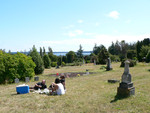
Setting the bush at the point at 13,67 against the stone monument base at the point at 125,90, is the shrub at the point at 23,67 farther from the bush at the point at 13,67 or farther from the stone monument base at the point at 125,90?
the stone monument base at the point at 125,90

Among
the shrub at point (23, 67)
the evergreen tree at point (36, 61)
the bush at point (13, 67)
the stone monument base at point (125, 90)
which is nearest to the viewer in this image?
the stone monument base at point (125, 90)

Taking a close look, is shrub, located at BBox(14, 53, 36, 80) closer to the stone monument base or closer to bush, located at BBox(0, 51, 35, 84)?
bush, located at BBox(0, 51, 35, 84)

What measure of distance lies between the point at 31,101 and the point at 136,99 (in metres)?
5.53

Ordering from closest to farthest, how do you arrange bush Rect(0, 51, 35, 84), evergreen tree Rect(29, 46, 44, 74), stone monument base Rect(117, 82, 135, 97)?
1. stone monument base Rect(117, 82, 135, 97)
2. bush Rect(0, 51, 35, 84)
3. evergreen tree Rect(29, 46, 44, 74)

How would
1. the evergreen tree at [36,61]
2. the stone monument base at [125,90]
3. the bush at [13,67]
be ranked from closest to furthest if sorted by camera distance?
1. the stone monument base at [125,90]
2. the bush at [13,67]
3. the evergreen tree at [36,61]

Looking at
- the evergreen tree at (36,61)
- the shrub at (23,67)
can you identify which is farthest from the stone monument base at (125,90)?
the evergreen tree at (36,61)

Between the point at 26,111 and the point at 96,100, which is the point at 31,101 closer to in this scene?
the point at 26,111

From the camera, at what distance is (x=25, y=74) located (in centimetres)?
1852

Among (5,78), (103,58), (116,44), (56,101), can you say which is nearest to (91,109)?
(56,101)

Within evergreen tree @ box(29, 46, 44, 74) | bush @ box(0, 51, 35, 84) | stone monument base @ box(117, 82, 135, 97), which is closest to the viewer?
stone monument base @ box(117, 82, 135, 97)

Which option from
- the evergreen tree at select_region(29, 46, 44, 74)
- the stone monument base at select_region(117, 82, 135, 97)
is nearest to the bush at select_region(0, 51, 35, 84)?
the evergreen tree at select_region(29, 46, 44, 74)

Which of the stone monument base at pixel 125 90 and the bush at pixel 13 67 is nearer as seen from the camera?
the stone monument base at pixel 125 90

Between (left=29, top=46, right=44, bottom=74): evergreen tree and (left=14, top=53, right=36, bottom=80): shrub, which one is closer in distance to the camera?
(left=14, top=53, right=36, bottom=80): shrub

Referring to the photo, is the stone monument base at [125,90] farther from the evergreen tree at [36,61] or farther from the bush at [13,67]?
the evergreen tree at [36,61]
